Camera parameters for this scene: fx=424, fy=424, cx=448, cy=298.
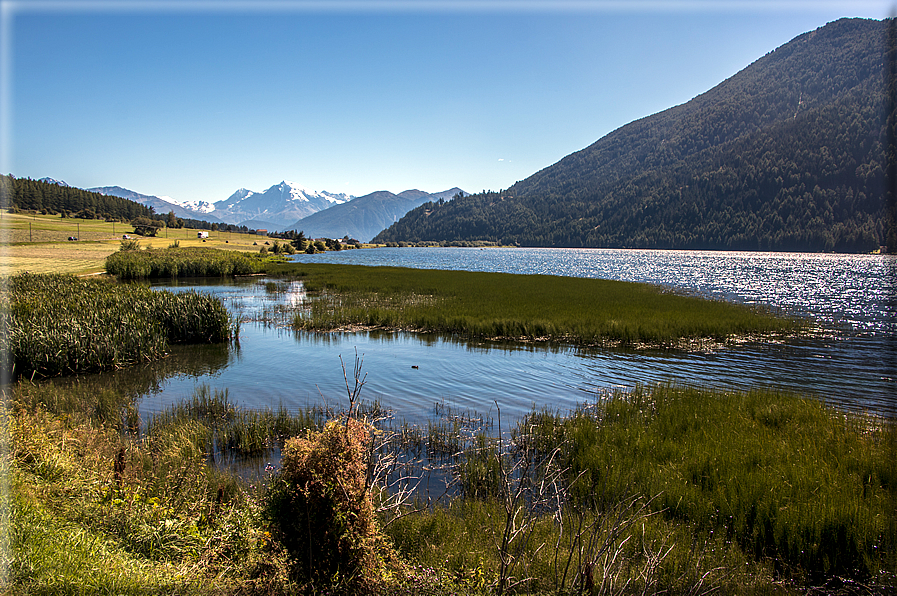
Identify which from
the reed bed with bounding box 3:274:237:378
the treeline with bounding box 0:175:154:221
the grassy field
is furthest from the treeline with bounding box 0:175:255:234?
the reed bed with bounding box 3:274:237:378

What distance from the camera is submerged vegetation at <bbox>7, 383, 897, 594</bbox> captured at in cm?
407

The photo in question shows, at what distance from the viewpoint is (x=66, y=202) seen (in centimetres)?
14775

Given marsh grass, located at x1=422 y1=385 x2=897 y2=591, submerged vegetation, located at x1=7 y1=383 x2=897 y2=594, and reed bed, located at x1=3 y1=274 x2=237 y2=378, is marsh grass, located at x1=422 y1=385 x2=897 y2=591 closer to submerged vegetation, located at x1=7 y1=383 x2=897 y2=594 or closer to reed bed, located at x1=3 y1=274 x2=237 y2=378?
submerged vegetation, located at x1=7 y1=383 x2=897 y2=594

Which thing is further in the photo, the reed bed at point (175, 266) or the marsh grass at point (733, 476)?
the reed bed at point (175, 266)

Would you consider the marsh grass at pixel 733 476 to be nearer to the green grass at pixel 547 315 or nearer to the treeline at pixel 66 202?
the green grass at pixel 547 315

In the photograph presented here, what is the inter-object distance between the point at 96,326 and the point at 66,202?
594 ft

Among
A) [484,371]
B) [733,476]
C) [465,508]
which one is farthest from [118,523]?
[484,371]

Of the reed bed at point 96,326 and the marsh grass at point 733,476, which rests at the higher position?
the reed bed at point 96,326

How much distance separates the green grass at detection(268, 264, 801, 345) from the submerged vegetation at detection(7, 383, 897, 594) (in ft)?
40.1

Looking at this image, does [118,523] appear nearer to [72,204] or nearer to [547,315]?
[547,315]

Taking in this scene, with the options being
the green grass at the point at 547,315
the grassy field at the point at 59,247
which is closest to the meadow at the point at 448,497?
the green grass at the point at 547,315

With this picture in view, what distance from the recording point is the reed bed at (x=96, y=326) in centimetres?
1471

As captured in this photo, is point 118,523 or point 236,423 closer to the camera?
point 118,523

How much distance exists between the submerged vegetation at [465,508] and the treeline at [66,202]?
163m
